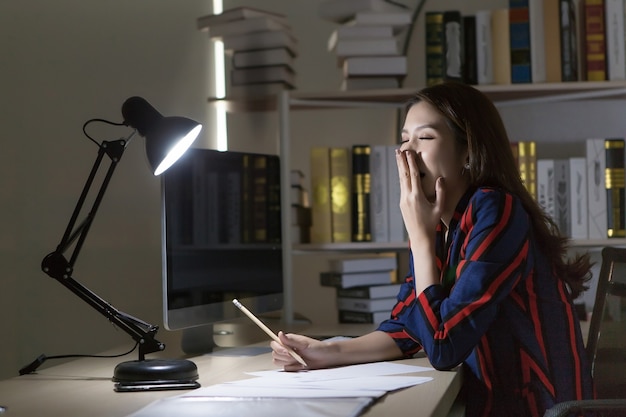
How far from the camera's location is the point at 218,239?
85.4 inches

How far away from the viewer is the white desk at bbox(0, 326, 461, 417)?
133cm

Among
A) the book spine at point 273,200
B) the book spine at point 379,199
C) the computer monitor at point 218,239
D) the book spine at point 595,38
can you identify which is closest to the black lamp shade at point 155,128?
the computer monitor at point 218,239

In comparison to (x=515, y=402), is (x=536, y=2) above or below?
above

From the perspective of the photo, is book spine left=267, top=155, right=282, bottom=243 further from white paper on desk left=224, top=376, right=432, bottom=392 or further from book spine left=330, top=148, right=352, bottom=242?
white paper on desk left=224, top=376, right=432, bottom=392

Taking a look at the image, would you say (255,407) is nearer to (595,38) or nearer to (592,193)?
(592,193)

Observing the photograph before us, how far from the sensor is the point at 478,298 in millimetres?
1586

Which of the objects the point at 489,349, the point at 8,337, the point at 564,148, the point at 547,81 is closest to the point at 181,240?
the point at 8,337

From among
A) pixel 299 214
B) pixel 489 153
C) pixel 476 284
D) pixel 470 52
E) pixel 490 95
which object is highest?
pixel 470 52

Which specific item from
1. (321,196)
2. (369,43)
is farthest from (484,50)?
(321,196)

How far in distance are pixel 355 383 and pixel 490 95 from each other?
171 centimetres

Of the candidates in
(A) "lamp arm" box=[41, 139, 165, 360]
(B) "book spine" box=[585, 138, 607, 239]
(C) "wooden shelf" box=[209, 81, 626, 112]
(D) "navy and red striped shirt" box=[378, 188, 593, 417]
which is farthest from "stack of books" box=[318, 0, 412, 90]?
(A) "lamp arm" box=[41, 139, 165, 360]

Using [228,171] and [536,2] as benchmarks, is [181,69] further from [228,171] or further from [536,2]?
[536,2]

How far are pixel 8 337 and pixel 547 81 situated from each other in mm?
1768

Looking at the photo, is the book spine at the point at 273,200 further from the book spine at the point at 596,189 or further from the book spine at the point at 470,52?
the book spine at the point at 596,189
